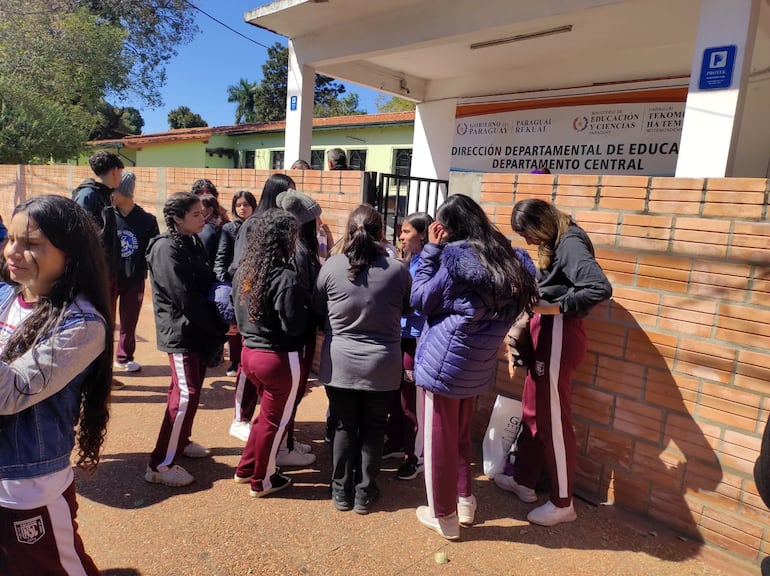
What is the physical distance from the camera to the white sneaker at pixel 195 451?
346 centimetres

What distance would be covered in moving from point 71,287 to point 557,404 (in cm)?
241

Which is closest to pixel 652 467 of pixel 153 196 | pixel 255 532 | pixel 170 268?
pixel 255 532

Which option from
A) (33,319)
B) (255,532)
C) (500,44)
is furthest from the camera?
(500,44)

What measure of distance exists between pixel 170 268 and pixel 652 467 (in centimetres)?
300

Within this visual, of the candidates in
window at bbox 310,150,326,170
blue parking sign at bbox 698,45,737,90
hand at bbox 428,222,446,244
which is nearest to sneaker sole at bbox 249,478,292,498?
hand at bbox 428,222,446,244

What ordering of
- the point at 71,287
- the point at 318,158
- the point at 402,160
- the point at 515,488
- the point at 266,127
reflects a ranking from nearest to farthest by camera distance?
the point at 71,287 < the point at 515,488 < the point at 402,160 < the point at 318,158 < the point at 266,127

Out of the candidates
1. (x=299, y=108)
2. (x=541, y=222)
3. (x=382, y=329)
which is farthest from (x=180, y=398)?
(x=299, y=108)

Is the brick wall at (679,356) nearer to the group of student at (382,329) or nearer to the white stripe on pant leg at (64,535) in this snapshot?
the group of student at (382,329)

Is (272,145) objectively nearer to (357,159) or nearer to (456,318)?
(357,159)

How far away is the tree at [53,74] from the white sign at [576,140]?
12.8m

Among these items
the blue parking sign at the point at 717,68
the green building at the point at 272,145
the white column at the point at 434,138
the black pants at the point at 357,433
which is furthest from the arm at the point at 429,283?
the green building at the point at 272,145

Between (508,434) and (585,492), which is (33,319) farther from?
(585,492)

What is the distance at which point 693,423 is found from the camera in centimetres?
277

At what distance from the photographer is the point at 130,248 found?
4.59 m
